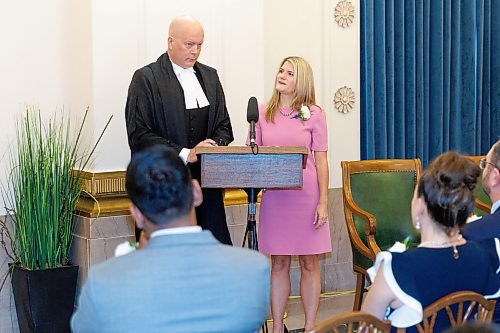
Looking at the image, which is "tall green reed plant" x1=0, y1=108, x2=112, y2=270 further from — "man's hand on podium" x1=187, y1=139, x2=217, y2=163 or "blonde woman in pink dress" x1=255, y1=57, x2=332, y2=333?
"blonde woman in pink dress" x1=255, y1=57, x2=332, y2=333

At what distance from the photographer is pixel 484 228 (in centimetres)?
298

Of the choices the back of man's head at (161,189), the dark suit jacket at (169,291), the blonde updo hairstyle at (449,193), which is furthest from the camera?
the blonde updo hairstyle at (449,193)

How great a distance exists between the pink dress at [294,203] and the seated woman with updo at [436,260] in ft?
7.03

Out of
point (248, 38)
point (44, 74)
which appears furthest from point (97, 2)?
point (248, 38)

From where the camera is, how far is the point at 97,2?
4938mm

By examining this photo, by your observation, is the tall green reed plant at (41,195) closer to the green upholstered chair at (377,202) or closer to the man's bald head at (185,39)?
the man's bald head at (185,39)

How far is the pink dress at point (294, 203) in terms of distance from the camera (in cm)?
481

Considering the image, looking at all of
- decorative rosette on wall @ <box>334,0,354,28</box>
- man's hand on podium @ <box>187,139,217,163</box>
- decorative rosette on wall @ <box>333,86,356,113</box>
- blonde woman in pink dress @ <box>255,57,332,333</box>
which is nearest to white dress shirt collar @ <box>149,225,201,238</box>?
man's hand on podium @ <box>187,139,217,163</box>

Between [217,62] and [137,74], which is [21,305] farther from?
[217,62]

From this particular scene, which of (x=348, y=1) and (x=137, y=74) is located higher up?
(x=348, y=1)

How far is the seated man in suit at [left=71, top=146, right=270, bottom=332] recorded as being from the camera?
201 centimetres

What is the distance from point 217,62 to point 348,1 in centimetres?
129

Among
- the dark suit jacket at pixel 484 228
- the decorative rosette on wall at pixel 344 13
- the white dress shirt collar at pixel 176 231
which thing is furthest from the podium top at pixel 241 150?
the decorative rosette on wall at pixel 344 13

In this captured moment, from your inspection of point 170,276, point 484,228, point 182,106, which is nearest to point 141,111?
point 182,106
